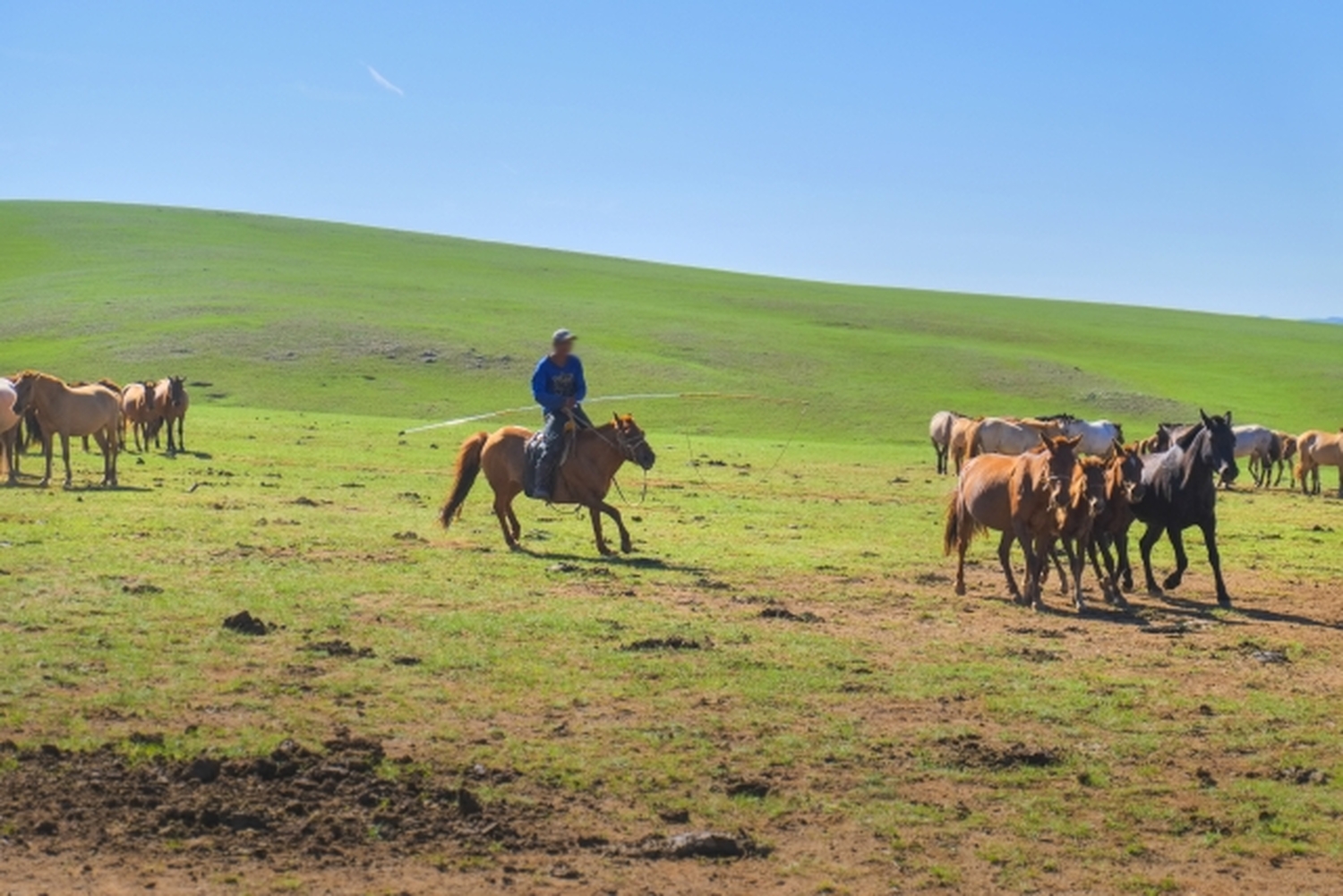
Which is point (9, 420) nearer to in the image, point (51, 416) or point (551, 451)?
point (51, 416)

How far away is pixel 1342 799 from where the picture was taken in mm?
8750

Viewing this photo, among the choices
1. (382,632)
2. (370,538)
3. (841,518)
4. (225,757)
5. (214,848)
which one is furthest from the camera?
(841,518)

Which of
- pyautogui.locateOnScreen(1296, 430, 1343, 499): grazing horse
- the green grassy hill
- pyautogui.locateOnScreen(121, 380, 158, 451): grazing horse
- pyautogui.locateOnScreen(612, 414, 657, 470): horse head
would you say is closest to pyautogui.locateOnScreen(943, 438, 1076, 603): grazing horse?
pyautogui.locateOnScreen(612, 414, 657, 470): horse head

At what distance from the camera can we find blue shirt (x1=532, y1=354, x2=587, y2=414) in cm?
1797

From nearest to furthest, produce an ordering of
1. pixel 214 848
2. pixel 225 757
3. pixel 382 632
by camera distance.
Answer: pixel 214 848, pixel 225 757, pixel 382 632

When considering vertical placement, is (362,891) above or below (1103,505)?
below

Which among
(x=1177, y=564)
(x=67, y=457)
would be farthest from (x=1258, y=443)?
(x=67, y=457)

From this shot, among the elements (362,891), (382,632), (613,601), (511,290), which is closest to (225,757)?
(362,891)

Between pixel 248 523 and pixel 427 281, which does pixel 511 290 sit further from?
pixel 248 523

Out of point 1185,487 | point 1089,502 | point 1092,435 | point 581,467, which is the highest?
point 1185,487

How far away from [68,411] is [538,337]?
A: 41.9 m

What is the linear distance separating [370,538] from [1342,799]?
11715mm

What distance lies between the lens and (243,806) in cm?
797

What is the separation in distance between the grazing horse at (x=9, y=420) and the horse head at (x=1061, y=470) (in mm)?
15584
